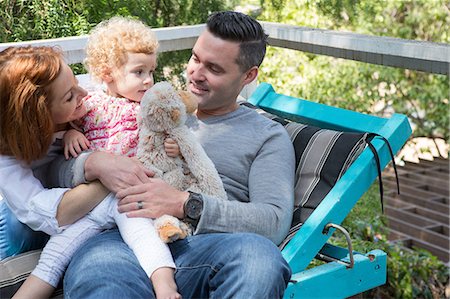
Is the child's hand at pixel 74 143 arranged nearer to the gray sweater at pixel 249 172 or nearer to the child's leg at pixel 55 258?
the child's leg at pixel 55 258

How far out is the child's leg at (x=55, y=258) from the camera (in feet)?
7.52

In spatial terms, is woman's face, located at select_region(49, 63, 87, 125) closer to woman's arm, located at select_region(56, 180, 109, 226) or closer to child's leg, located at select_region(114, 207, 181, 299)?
woman's arm, located at select_region(56, 180, 109, 226)

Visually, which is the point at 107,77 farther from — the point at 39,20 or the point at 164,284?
the point at 39,20

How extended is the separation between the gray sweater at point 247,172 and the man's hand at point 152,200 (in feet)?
0.27

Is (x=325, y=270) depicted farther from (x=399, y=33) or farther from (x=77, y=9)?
(x=399, y=33)

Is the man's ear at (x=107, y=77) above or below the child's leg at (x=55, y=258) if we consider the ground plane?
above

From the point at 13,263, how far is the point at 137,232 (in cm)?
42

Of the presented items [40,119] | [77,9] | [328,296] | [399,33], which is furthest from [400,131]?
[399,33]

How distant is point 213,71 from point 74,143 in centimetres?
55

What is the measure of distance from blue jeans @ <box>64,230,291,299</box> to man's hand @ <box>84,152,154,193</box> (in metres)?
0.17

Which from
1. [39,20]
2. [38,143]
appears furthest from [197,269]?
[39,20]

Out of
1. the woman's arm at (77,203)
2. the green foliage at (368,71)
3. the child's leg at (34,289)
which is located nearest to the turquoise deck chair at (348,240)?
the woman's arm at (77,203)

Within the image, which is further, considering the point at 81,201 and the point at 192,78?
the point at 192,78

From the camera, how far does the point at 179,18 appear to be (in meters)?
4.49
